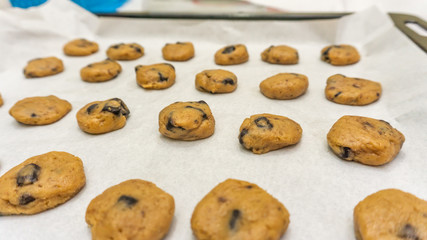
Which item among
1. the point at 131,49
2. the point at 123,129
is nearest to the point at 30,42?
the point at 131,49

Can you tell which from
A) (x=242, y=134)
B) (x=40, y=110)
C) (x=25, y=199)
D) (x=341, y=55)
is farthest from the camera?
(x=341, y=55)

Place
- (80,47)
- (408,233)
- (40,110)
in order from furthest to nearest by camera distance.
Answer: (80,47) → (40,110) → (408,233)

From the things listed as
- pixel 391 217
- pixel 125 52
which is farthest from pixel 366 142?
pixel 125 52

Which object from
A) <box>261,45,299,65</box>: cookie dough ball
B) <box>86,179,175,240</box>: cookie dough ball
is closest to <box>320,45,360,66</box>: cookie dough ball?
<box>261,45,299,65</box>: cookie dough ball

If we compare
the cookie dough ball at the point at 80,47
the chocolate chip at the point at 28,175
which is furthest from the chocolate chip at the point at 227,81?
the cookie dough ball at the point at 80,47

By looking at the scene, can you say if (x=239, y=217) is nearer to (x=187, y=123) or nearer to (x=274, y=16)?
(x=187, y=123)

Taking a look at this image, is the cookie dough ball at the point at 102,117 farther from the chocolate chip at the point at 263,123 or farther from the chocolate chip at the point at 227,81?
the chocolate chip at the point at 263,123
